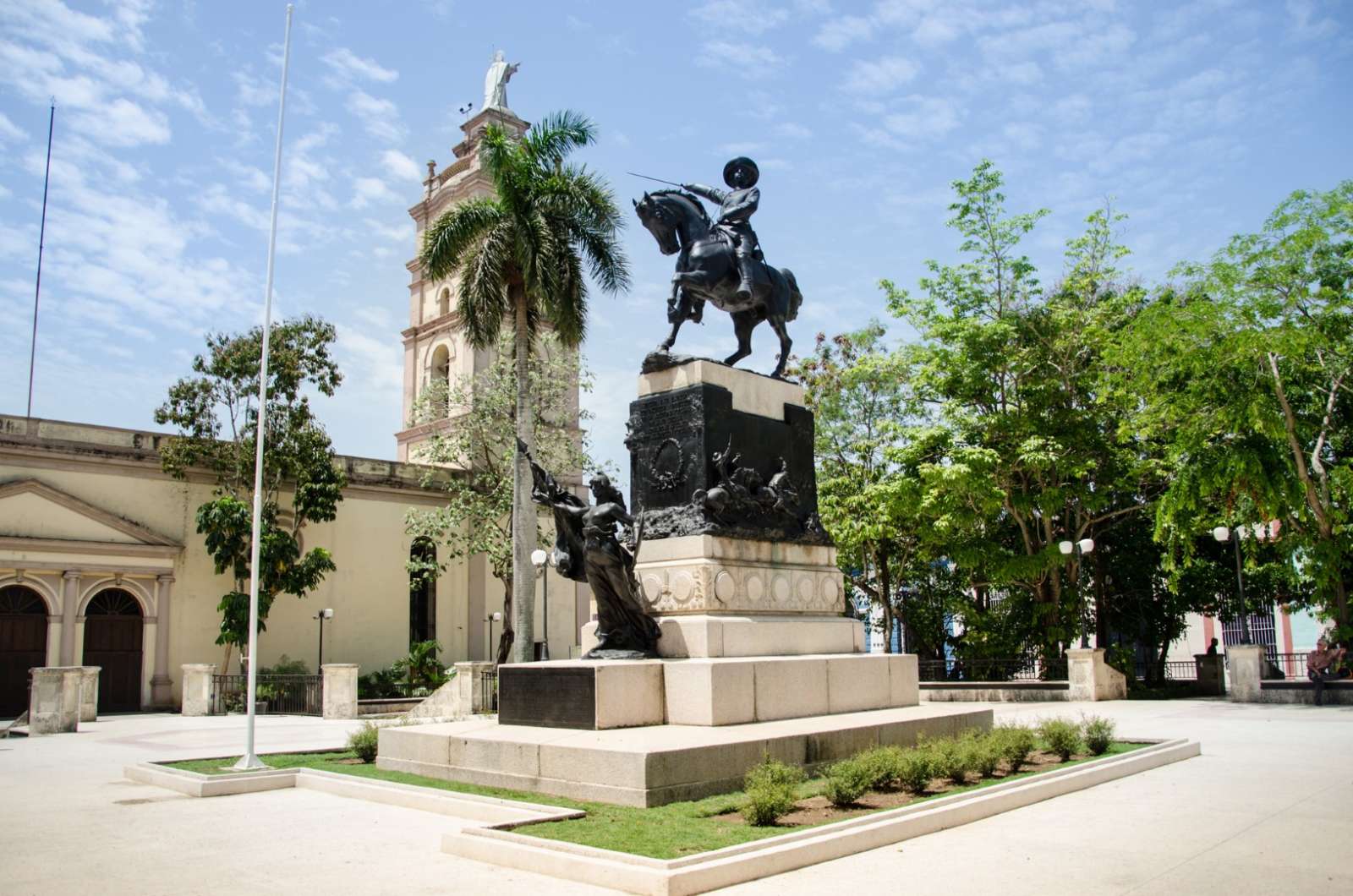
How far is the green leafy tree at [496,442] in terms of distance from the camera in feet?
107

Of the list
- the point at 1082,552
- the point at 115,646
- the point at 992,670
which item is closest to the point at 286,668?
the point at 115,646

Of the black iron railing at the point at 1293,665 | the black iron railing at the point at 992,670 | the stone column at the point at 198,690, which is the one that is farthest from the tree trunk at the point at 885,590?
the stone column at the point at 198,690

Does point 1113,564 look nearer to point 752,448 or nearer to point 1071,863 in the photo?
point 752,448

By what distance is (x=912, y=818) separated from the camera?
24.6 ft

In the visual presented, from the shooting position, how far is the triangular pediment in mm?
29625

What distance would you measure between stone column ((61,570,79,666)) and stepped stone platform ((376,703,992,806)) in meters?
23.6

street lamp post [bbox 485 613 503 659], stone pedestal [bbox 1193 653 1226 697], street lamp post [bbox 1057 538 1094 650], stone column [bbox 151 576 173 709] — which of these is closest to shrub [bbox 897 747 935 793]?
street lamp post [bbox 1057 538 1094 650]

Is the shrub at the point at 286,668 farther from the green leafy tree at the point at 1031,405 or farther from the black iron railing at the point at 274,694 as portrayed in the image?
the green leafy tree at the point at 1031,405

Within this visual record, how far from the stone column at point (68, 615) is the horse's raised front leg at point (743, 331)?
25.2m

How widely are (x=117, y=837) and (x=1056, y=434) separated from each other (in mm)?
23438

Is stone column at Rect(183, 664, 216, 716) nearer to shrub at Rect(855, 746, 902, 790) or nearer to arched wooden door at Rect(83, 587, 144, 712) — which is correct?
arched wooden door at Rect(83, 587, 144, 712)

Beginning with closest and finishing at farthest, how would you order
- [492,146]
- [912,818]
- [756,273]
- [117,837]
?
[912,818], [117,837], [756,273], [492,146]

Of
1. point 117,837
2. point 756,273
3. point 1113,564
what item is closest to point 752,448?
point 756,273

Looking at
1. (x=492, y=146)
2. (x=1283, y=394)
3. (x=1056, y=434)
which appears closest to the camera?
(x=1283, y=394)
